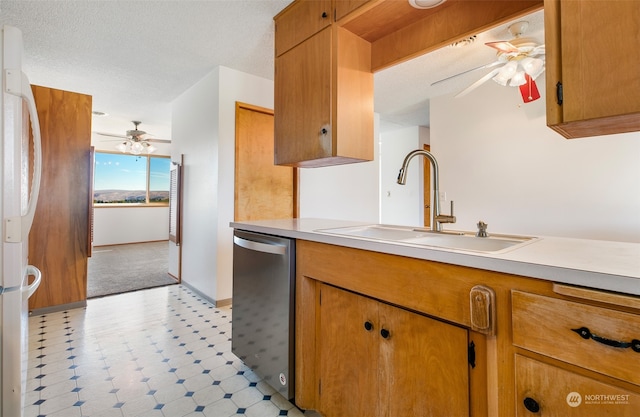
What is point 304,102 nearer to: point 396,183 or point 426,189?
point 396,183

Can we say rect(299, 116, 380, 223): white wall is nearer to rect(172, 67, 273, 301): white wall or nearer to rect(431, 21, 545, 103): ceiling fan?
rect(172, 67, 273, 301): white wall

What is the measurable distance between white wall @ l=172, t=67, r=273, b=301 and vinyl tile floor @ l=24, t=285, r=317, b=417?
50 centimetres


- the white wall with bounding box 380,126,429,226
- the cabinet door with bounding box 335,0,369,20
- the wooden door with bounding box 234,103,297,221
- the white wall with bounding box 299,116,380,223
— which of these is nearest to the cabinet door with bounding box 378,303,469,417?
the cabinet door with bounding box 335,0,369,20

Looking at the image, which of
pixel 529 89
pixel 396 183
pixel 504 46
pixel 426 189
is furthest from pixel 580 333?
pixel 426 189

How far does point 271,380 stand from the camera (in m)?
1.61

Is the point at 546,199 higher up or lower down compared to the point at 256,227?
higher up

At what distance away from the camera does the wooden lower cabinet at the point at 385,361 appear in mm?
969

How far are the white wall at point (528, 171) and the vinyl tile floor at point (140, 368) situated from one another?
3.08 m

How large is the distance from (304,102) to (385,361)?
1.57 metres

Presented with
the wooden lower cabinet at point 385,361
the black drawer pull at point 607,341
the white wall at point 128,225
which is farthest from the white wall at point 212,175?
the white wall at point 128,225

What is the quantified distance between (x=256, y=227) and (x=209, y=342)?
117 cm

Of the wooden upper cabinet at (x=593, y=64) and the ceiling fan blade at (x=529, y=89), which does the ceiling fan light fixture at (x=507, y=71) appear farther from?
the wooden upper cabinet at (x=593, y=64)

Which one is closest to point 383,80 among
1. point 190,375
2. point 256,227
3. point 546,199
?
point 546,199

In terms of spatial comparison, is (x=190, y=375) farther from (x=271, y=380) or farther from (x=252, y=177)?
(x=252, y=177)
